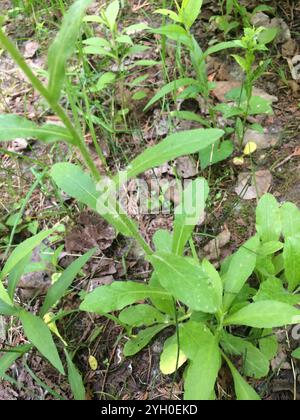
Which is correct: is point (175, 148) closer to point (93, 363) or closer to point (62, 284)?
point (62, 284)

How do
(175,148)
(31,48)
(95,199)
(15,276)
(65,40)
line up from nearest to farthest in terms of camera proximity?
1. (65,40)
2. (175,148)
3. (95,199)
4. (15,276)
5. (31,48)

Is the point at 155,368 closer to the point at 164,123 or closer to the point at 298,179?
the point at 298,179

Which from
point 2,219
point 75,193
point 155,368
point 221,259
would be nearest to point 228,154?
point 221,259

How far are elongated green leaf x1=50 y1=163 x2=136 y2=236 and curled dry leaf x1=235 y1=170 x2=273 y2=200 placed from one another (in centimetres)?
78

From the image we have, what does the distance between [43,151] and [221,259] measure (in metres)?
1.21

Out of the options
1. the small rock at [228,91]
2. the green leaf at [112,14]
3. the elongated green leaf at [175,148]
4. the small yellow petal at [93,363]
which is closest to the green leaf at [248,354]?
the small yellow petal at [93,363]

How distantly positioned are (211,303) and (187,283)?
9 centimetres

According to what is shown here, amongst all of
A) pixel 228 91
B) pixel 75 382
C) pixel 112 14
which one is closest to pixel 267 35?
pixel 228 91

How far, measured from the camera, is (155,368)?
1717 mm

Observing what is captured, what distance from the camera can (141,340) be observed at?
1.71 metres

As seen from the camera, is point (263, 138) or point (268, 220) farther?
point (263, 138)

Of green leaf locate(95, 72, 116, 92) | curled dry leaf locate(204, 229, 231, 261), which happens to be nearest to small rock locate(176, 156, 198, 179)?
curled dry leaf locate(204, 229, 231, 261)

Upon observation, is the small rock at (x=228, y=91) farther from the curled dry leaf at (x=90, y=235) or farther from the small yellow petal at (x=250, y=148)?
the curled dry leaf at (x=90, y=235)

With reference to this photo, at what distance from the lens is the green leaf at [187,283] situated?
4.06 feet
